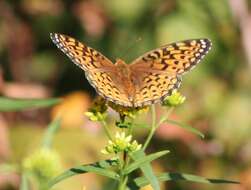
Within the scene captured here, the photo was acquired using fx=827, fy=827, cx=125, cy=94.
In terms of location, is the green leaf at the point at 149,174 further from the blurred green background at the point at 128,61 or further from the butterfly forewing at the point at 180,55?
the blurred green background at the point at 128,61

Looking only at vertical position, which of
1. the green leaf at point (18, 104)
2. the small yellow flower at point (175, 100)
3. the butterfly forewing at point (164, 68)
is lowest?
the small yellow flower at point (175, 100)

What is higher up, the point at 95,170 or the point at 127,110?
the point at 127,110

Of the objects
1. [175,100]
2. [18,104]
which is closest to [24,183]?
[18,104]

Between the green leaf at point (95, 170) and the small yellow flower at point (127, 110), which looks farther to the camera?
the small yellow flower at point (127, 110)

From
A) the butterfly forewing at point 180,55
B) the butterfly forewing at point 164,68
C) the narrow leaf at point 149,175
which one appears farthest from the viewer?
the butterfly forewing at point 180,55

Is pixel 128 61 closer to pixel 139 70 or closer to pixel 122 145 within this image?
pixel 139 70

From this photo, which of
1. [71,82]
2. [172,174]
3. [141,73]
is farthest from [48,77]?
[172,174]

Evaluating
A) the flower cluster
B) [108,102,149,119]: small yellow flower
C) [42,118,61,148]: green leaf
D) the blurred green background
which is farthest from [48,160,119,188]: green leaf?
the blurred green background

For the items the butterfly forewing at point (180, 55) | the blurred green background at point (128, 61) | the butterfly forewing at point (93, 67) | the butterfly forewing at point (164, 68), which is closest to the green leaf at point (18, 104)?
the butterfly forewing at point (93, 67)

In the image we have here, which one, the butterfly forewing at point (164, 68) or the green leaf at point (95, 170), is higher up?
the butterfly forewing at point (164, 68)
